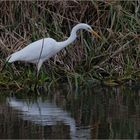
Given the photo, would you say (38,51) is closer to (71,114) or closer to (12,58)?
(12,58)

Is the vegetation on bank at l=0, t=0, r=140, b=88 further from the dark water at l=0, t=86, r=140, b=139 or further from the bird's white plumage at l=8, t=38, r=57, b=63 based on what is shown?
the dark water at l=0, t=86, r=140, b=139

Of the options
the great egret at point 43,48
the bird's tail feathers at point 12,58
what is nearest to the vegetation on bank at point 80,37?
the bird's tail feathers at point 12,58

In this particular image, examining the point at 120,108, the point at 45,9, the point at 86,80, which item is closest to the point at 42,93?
the point at 86,80

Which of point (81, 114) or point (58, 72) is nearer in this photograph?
point (81, 114)

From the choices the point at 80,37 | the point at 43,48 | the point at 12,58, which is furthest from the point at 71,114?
the point at 80,37

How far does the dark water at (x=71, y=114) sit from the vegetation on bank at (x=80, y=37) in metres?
0.75

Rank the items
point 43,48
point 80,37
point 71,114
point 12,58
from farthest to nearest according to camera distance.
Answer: point 80,37
point 43,48
point 12,58
point 71,114

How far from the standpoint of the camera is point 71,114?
8602mm

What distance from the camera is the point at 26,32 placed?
12.6 metres

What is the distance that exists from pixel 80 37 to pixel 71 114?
4095 mm

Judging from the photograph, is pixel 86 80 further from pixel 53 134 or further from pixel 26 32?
pixel 53 134

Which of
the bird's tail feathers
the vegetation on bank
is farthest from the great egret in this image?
the vegetation on bank

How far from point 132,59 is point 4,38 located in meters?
Result: 2.41

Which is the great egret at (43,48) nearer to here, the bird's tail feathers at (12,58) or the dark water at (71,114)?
the bird's tail feathers at (12,58)
